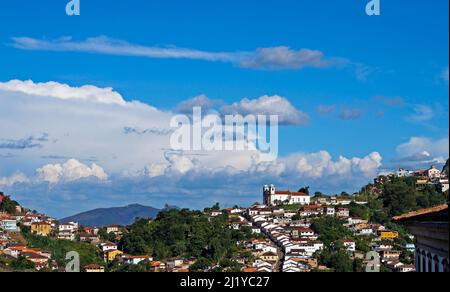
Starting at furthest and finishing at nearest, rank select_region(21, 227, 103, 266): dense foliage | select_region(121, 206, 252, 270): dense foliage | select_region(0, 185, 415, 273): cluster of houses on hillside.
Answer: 1. select_region(121, 206, 252, 270): dense foliage
2. select_region(21, 227, 103, 266): dense foliage
3. select_region(0, 185, 415, 273): cluster of houses on hillside

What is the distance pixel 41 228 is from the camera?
87.2 meters

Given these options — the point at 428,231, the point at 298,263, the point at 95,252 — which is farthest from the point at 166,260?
the point at 428,231

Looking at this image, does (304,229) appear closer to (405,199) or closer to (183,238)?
(183,238)

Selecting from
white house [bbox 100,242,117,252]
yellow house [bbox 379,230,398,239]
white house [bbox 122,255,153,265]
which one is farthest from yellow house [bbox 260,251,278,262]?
yellow house [bbox 379,230,398,239]

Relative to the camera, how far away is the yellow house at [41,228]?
85812 mm

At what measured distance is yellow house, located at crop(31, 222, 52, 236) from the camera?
85.8 meters

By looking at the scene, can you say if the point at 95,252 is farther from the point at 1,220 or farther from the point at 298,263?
the point at 298,263

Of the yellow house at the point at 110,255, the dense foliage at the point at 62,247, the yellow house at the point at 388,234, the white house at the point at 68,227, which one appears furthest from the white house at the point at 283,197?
the yellow house at the point at 110,255

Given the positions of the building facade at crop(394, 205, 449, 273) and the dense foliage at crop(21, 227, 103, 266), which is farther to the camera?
the dense foliage at crop(21, 227, 103, 266)

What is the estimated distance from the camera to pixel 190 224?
283 ft

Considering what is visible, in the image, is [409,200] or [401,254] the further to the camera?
[409,200]

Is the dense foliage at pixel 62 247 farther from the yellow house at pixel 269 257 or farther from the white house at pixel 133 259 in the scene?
the yellow house at pixel 269 257

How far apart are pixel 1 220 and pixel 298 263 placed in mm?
35564

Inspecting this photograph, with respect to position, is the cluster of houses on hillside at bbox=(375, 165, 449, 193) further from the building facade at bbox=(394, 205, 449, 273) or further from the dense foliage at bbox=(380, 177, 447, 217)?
the building facade at bbox=(394, 205, 449, 273)
